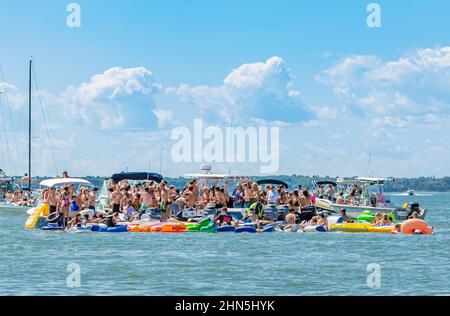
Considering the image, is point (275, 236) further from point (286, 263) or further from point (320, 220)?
point (286, 263)

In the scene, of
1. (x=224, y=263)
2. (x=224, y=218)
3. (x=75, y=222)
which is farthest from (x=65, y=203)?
(x=224, y=263)

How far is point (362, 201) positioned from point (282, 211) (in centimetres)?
1016

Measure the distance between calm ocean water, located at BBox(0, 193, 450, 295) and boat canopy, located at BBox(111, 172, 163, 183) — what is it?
10.5 meters

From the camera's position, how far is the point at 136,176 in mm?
50625

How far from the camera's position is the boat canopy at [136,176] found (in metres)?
49.3

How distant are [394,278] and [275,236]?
1225 centimetres

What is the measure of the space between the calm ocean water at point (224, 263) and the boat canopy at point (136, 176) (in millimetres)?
10525

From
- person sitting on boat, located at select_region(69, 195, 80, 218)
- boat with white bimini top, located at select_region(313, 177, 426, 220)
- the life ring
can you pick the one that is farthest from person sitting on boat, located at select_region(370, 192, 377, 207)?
person sitting on boat, located at select_region(69, 195, 80, 218)

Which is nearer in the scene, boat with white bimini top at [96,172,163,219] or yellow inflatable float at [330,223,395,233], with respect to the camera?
yellow inflatable float at [330,223,395,233]

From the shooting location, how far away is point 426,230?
39.5 meters

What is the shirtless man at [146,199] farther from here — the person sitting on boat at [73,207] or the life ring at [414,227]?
the life ring at [414,227]

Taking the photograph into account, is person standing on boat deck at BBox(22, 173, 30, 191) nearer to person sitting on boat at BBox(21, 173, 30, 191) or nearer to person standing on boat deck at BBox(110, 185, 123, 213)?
person sitting on boat at BBox(21, 173, 30, 191)

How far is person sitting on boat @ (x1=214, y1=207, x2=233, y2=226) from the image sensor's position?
38.1 metres

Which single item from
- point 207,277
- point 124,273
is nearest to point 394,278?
point 207,277
